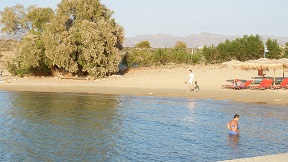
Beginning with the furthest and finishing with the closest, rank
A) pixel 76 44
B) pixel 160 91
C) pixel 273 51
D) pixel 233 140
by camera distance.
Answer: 1. pixel 273 51
2. pixel 76 44
3. pixel 160 91
4. pixel 233 140

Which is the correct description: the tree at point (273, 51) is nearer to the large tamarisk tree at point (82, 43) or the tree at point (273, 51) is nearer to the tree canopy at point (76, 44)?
the tree canopy at point (76, 44)

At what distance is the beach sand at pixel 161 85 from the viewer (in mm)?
27203

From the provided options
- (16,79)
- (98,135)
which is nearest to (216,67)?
(16,79)

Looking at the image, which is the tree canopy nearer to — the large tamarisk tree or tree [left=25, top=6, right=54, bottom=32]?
the large tamarisk tree

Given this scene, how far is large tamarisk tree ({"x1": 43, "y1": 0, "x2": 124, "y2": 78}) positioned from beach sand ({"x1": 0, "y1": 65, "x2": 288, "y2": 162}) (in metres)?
1.30

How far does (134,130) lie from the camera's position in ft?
56.0

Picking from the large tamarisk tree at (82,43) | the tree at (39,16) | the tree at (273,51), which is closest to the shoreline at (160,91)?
the large tamarisk tree at (82,43)

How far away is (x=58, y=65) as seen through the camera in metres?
34.1

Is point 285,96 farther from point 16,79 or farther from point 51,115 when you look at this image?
point 16,79

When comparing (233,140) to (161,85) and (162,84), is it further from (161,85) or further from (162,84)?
(162,84)

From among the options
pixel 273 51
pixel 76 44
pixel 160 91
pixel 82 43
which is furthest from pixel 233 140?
pixel 273 51

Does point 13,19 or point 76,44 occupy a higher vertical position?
point 13,19

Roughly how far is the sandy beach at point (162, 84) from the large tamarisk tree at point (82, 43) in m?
1.30

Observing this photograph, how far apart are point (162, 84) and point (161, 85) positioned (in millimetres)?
454
